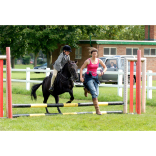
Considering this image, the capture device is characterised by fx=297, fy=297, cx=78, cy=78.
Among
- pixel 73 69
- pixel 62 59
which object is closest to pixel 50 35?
pixel 62 59

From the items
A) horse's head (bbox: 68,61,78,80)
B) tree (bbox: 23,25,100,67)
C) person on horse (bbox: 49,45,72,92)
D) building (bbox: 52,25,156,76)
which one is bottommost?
horse's head (bbox: 68,61,78,80)

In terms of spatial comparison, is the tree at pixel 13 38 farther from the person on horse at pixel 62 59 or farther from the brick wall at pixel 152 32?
the person on horse at pixel 62 59

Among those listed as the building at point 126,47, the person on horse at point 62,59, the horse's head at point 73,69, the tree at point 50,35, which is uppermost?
the tree at point 50,35

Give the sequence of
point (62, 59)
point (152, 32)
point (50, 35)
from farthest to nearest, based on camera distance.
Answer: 1. point (152, 32)
2. point (50, 35)
3. point (62, 59)

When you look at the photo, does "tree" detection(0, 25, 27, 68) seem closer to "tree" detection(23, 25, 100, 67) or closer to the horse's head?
"tree" detection(23, 25, 100, 67)

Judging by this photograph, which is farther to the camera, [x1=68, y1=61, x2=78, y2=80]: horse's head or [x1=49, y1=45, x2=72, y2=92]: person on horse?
[x1=49, y1=45, x2=72, y2=92]: person on horse

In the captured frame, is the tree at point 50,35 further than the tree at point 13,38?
No

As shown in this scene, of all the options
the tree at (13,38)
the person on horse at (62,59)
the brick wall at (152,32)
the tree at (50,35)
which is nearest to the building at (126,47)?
the tree at (50,35)

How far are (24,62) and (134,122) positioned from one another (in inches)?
3476

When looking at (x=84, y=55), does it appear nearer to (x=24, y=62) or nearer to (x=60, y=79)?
(x=60, y=79)

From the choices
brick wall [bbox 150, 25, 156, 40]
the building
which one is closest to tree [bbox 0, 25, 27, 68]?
the building

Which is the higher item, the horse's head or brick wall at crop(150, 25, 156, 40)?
brick wall at crop(150, 25, 156, 40)

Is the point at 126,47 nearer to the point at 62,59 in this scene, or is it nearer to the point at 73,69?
the point at 62,59

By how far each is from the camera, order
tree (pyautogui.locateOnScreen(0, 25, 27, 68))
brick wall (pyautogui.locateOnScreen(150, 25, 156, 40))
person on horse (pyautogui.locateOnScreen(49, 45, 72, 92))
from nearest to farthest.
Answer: person on horse (pyautogui.locateOnScreen(49, 45, 72, 92)) < tree (pyautogui.locateOnScreen(0, 25, 27, 68)) < brick wall (pyautogui.locateOnScreen(150, 25, 156, 40))
